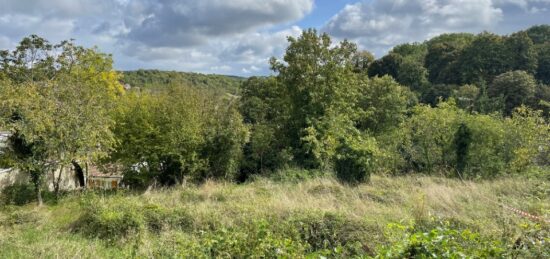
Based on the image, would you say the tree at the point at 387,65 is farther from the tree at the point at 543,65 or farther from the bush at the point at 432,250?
the bush at the point at 432,250

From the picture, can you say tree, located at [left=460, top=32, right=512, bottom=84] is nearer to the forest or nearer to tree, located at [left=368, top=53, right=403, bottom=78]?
tree, located at [left=368, top=53, right=403, bottom=78]

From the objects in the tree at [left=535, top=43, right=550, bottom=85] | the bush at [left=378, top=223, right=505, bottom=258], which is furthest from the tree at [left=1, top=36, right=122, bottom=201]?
the tree at [left=535, top=43, right=550, bottom=85]

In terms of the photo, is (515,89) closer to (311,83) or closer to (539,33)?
(539,33)

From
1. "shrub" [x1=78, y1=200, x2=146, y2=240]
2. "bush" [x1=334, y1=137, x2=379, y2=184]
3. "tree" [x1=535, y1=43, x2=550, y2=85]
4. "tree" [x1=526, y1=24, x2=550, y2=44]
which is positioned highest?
"tree" [x1=526, y1=24, x2=550, y2=44]

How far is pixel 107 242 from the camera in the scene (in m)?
8.13

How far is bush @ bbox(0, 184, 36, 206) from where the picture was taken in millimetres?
13864

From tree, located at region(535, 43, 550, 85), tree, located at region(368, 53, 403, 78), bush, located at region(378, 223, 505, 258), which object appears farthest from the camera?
tree, located at region(368, 53, 403, 78)

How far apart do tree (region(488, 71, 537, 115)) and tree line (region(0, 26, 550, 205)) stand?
25611 mm

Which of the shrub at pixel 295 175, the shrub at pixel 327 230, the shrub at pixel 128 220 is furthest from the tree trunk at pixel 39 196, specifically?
the shrub at pixel 327 230

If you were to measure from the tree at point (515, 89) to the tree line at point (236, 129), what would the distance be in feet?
84.0

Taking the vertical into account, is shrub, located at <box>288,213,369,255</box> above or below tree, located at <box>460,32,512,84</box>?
below

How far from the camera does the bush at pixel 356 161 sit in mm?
13961

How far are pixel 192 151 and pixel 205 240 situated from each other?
35.8ft

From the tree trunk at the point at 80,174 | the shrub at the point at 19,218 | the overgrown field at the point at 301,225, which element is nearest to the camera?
the overgrown field at the point at 301,225
